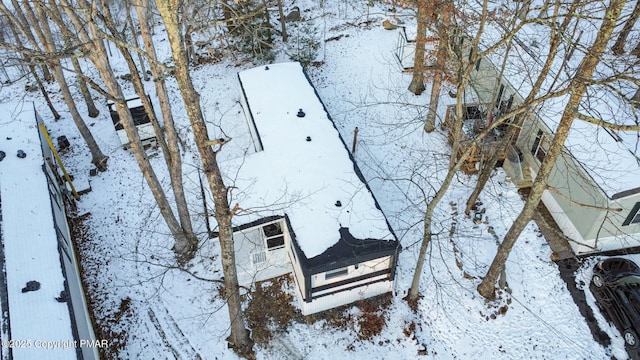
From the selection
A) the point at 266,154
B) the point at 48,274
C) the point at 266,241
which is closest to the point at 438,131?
the point at 266,154

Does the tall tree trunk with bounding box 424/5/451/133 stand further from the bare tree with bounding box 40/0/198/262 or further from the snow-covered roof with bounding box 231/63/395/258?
the bare tree with bounding box 40/0/198/262

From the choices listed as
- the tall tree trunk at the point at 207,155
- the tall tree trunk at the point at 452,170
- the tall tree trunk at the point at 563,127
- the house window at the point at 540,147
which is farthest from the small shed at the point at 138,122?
the house window at the point at 540,147

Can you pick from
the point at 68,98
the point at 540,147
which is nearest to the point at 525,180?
the point at 540,147

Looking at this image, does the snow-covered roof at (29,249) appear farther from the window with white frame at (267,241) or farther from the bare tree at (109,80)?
the window with white frame at (267,241)

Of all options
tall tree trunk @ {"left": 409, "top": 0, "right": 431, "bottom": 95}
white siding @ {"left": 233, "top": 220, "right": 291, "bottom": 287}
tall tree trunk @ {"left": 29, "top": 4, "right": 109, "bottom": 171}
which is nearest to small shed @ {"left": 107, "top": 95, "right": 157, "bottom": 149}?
tall tree trunk @ {"left": 29, "top": 4, "right": 109, "bottom": 171}

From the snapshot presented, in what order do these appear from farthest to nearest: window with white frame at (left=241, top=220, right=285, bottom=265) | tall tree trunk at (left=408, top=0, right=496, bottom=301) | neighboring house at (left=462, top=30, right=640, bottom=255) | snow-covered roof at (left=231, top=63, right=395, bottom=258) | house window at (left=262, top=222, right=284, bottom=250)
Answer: house window at (left=262, top=222, right=284, bottom=250) < window with white frame at (left=241, top=220, right=285, bottom=265) < neighboring house at (left=462, top=30, right=640, bottom=255) < snow-covered roof at (left=231, top=63, right=395, bottom=258) < tall tree trunk at (left=408, top=0, right=496, bottom=301)

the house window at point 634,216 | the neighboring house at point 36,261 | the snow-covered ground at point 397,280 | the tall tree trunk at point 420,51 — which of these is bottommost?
the snow-covered ground at point 397,280

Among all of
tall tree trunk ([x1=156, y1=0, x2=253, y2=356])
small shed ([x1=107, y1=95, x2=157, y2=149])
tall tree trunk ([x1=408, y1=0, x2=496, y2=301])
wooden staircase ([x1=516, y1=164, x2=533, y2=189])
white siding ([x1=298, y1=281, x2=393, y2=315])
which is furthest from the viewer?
small shed ([x1=107, y1=95, x2=157, y2=149])
